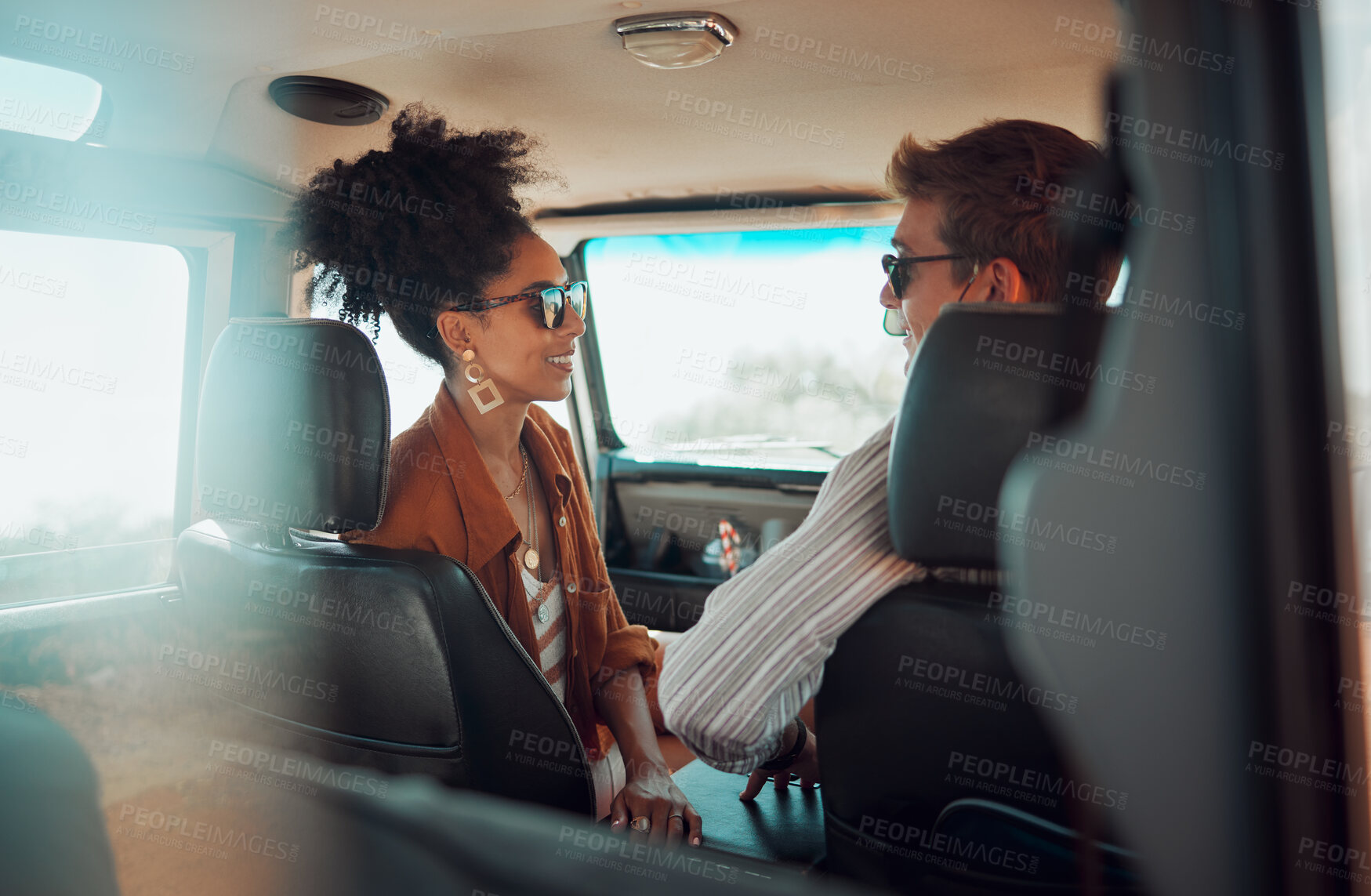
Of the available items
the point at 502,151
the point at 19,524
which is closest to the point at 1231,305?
the point at 502,151

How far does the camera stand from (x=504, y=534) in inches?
75.1

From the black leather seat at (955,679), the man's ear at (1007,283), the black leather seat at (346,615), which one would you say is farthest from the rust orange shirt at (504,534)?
the man's ear at (1007,283)

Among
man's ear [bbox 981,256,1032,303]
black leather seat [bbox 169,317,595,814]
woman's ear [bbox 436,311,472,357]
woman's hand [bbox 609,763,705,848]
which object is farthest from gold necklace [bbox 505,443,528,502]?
man's ear [bbox 981,256,1032,303]

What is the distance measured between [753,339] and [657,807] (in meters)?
2.47

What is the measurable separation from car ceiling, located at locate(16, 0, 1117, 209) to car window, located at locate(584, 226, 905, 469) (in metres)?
0.57

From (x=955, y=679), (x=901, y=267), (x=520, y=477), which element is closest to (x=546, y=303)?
(x=520, y=477)

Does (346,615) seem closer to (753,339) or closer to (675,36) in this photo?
(675,36)

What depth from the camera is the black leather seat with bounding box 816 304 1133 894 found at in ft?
3.74

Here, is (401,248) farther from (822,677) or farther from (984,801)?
(984,801)

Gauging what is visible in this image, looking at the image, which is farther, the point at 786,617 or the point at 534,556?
the point at 534,556

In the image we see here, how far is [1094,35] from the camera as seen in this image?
2.08 meters

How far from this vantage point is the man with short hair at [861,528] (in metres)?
1.33

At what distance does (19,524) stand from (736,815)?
1.86 meters

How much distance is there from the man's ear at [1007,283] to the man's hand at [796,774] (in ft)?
2.98
